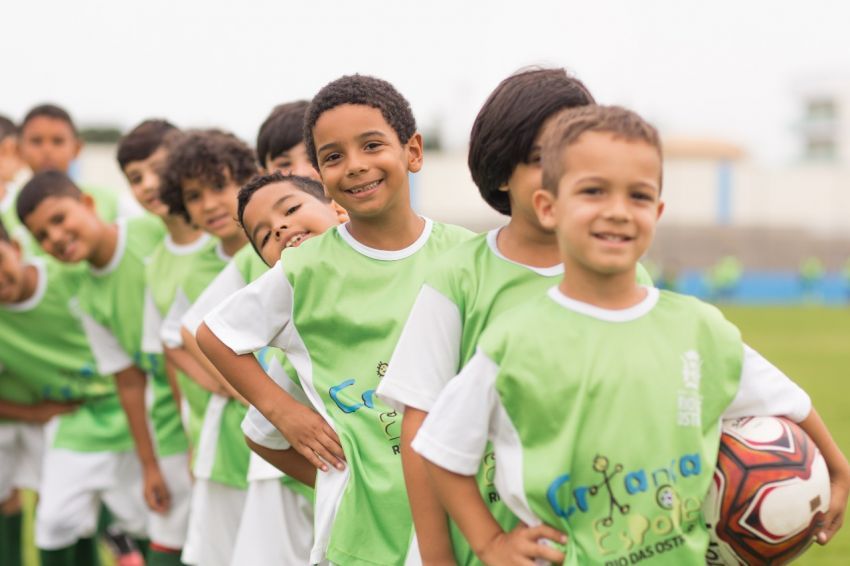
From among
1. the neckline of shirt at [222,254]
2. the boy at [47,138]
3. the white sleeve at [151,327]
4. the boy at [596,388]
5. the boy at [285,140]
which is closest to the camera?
the boy at [596,388]

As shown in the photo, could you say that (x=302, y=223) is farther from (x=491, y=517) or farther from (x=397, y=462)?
(x=491, y=517)

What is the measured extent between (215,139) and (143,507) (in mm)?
2063

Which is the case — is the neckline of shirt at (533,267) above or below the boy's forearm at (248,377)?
above

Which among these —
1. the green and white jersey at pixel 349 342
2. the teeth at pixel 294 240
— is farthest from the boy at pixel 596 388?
the teeth at pixel 294 240

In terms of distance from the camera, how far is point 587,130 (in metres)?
2.26

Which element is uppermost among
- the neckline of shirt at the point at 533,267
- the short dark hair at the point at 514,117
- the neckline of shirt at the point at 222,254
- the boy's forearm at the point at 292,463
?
the short dark hair at the point at 514,117

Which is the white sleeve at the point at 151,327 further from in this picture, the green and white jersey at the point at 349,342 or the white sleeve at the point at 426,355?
the white sleeve at the point at 426,355

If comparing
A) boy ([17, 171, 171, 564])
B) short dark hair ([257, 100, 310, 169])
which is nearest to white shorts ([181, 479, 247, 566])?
boy ([17, 171, 171, 564])

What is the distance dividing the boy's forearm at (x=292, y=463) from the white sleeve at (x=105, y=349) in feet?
6.72

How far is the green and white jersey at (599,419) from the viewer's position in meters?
2.25

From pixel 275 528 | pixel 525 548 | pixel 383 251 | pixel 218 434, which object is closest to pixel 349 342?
pixel 383 251

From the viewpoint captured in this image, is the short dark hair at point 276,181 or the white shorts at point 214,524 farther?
the white shorts at point 214,524

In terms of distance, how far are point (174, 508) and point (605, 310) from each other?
132 inches

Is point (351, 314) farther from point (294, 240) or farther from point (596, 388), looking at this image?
point (596, 388)
